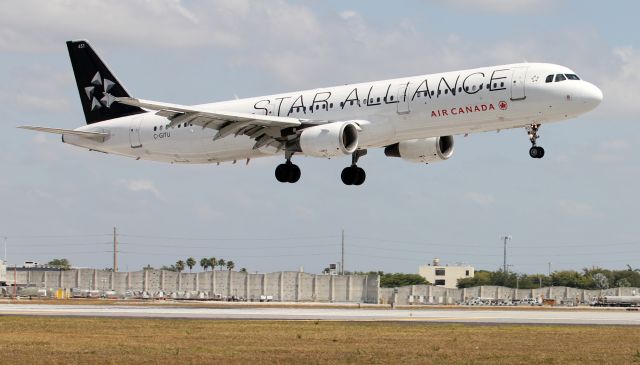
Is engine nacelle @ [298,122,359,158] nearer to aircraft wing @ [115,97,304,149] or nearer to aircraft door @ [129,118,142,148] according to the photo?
aircraft wing @ [115,97,304,149]

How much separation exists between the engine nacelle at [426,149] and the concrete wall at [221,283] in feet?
301

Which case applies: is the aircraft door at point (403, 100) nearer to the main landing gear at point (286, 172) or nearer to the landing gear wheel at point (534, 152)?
the landing gear wheel at point (534, 152)

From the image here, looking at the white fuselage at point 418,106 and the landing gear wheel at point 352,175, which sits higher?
the white fuselage at point 418,106

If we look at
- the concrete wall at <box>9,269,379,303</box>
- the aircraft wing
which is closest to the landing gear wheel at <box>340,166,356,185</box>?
the aircraft wing

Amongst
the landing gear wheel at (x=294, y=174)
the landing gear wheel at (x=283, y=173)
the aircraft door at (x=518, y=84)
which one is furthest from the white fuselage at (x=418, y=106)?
the landing gear wheel at (x=294, y=174)

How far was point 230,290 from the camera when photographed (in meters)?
169

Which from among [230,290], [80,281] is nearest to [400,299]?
[230,290]

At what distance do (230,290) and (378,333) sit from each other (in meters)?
125

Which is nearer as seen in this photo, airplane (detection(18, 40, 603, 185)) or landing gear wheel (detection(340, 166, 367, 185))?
airplane (detection(18, 40, 603, 185))

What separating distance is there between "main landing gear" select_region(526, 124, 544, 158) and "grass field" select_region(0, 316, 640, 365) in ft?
31.7

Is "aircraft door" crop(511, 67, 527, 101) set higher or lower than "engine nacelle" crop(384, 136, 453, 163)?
higher

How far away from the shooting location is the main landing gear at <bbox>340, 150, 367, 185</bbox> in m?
65.8

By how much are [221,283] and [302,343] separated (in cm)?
13114

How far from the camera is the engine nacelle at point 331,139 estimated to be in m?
59.0
